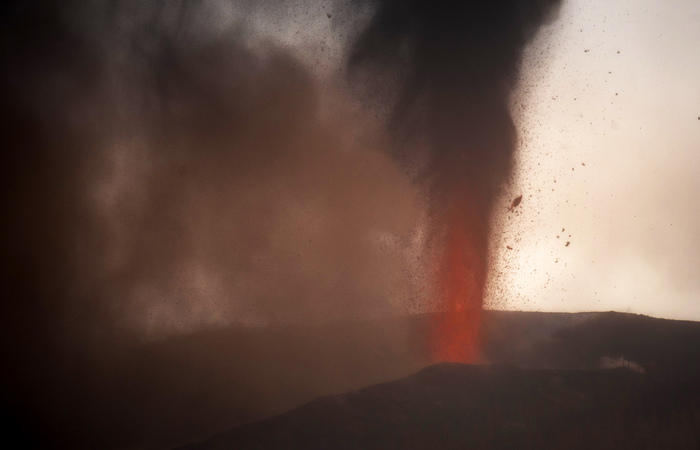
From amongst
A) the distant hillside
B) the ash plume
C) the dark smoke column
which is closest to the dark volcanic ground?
the distant hillside

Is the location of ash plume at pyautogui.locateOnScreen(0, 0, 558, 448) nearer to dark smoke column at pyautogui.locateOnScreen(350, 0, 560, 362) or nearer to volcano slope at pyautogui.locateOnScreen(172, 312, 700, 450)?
dark smoke column at pyautogui.locateOnScreen(350, 0, 560, 362)

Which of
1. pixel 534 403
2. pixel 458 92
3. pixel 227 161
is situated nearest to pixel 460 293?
pixel 534 403

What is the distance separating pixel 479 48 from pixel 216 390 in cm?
543

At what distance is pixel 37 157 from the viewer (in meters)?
5.69

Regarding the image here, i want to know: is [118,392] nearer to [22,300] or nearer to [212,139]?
[22,300]

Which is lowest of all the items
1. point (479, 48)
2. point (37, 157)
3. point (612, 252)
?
point (612, 252)

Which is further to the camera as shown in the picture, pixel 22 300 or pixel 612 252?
pixel 612 252

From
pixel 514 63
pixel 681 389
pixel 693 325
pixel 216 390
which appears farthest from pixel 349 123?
pixel 693 325

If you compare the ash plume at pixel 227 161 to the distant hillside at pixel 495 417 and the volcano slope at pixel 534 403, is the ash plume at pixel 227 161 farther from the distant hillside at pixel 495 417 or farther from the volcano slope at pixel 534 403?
the distant hillside at pixel 495 417

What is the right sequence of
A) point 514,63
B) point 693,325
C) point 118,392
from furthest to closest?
point 693,325 → point 514,63 → point 118,392

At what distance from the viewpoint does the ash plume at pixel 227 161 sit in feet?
18.5

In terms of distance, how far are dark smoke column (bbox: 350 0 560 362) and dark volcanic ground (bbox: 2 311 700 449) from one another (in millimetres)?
847

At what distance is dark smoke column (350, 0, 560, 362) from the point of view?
5875 mm

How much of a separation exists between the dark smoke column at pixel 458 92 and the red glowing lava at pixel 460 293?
0.01m
